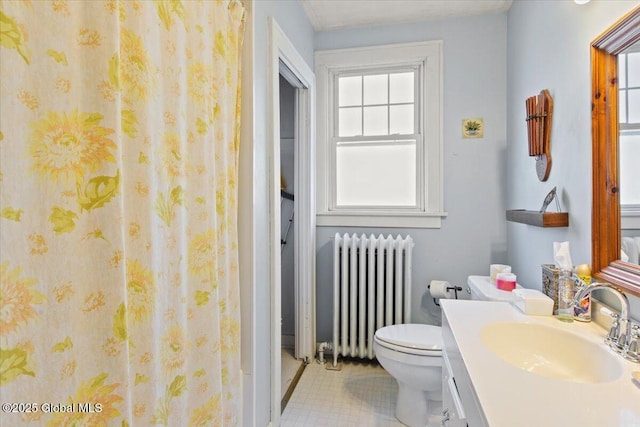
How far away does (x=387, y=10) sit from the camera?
2.22m

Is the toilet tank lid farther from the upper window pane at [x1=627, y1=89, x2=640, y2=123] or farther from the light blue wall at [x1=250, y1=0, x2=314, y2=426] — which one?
the upper window pane at [x1=627, y1=89, x2=640, y2=123]

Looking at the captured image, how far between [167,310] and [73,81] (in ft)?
1.90

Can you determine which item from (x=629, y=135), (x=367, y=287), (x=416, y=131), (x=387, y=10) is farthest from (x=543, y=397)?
(x=387, y=10)

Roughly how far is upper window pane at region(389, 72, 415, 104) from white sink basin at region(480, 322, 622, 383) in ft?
5.73

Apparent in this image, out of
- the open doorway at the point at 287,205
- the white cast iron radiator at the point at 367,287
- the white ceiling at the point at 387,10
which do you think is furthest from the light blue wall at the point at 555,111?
the open doorway at the point at 287,205

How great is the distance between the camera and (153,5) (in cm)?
83

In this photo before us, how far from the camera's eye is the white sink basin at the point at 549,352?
0.99 meters

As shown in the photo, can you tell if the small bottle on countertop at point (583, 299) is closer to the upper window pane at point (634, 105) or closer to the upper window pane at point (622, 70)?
the upper window pane at point (634, 105)

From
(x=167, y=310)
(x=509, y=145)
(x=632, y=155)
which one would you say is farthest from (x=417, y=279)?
(x=167, y=310)

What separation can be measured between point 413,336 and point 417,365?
0.18m

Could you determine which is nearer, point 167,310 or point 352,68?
point 167,310

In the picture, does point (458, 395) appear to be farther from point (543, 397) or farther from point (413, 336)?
point (413, 336)

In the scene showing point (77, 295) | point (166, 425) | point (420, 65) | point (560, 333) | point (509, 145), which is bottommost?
point (166, 425)

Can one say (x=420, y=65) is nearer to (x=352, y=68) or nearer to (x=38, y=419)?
(x=352, y=68)
